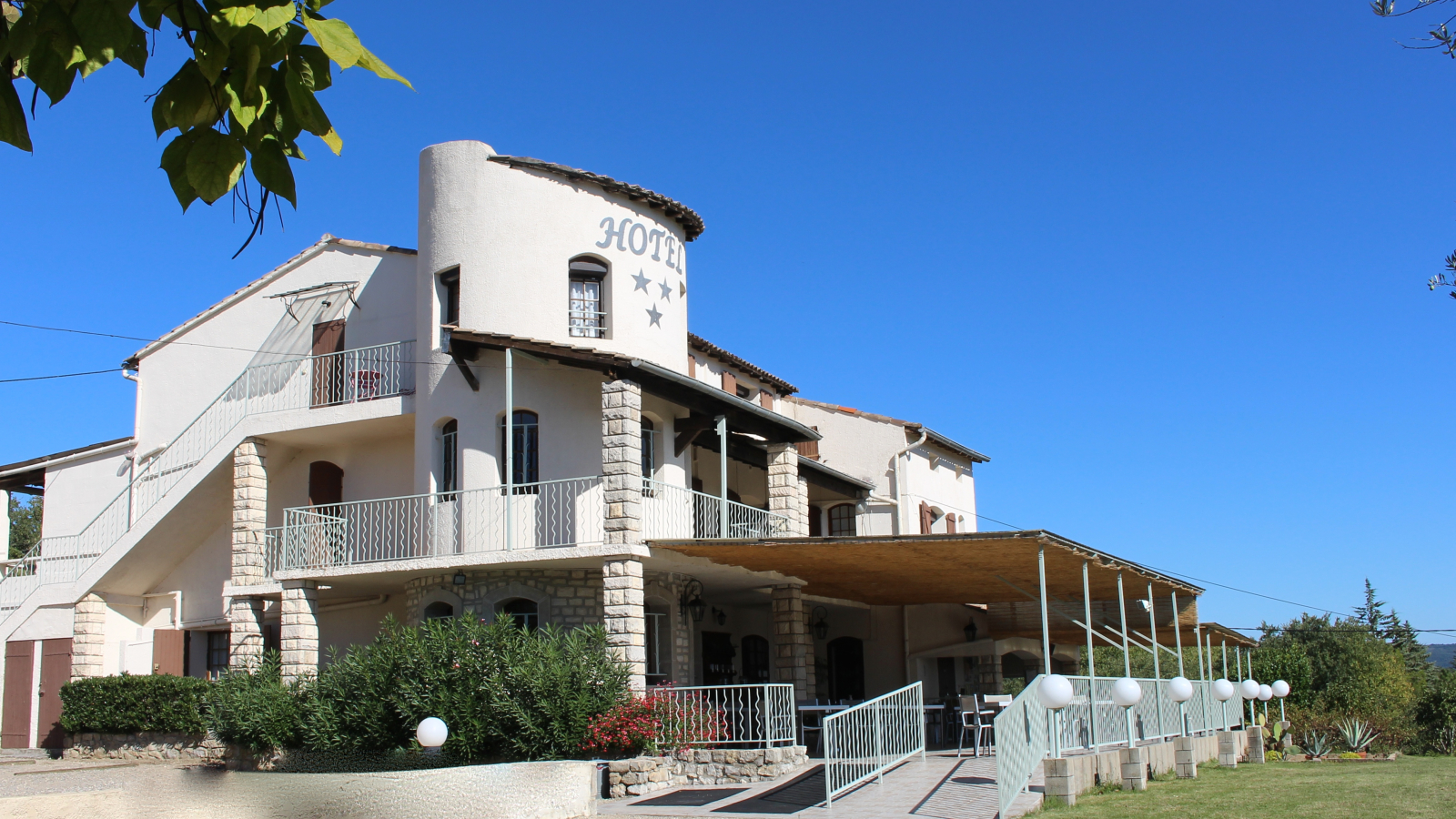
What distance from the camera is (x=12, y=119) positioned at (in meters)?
2.65

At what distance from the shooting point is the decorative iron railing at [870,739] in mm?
12594

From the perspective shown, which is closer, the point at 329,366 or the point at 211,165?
the point at 211,165

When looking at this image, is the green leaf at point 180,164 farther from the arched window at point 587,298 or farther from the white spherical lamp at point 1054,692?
the arched window at point 587,298

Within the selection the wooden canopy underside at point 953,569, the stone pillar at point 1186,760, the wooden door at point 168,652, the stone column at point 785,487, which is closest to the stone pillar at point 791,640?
the wooden canopy underside at point 953,569

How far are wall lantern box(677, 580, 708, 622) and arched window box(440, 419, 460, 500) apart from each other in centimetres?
389

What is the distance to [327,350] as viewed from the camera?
19.6 meters

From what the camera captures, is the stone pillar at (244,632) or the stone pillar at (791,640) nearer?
the stone pillar at (244,632)

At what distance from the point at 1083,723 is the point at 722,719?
4.34 meters

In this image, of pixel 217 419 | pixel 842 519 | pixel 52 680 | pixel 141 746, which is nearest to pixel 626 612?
pixel 141 746

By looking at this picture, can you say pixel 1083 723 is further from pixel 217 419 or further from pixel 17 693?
pixel 17 693

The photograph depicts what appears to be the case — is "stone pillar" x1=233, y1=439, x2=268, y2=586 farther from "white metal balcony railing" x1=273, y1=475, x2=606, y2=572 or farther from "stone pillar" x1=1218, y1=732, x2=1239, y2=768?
"stone pillar" x1=1218, y1=732, x2=1239, y2=768

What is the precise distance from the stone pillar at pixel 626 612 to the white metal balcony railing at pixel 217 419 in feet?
16.6

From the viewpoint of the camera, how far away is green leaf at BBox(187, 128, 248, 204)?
2.72m

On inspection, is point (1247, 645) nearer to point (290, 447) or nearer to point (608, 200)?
point (608, 200)
